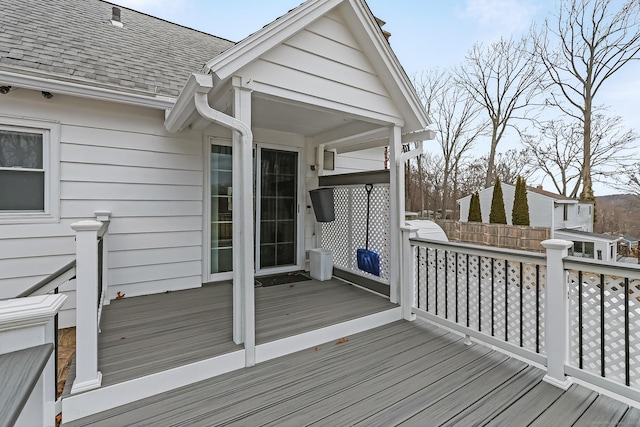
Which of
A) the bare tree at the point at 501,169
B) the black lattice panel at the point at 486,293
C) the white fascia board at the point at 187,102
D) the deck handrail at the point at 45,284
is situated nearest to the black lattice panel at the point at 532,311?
the black lattice panel at the point at 486,293

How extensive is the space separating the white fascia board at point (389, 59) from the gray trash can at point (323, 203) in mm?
1710

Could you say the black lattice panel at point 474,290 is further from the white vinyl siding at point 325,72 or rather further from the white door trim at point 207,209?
the white door trim at point 207,209

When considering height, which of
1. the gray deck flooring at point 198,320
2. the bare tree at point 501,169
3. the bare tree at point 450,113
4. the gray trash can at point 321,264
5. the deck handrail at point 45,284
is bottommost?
the gray deck flooring at point 198,320

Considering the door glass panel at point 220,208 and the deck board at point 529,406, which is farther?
the door glass panel at point 220,208

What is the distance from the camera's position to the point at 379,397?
7.25ft

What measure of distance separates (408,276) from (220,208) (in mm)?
2866

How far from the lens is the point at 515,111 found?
16.8 m

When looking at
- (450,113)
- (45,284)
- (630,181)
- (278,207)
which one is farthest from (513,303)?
(630,181)

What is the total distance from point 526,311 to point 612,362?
610mm

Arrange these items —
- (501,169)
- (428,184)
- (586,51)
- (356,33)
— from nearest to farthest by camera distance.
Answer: (356,33) < (586,51) < (501,169) < (428,184)

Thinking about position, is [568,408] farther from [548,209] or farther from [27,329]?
[548,209]

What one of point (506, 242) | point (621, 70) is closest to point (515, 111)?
point (621, 70)

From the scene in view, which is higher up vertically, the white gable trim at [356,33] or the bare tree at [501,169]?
the bare tree at [501,169]

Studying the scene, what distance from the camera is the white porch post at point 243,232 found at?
102 inches
